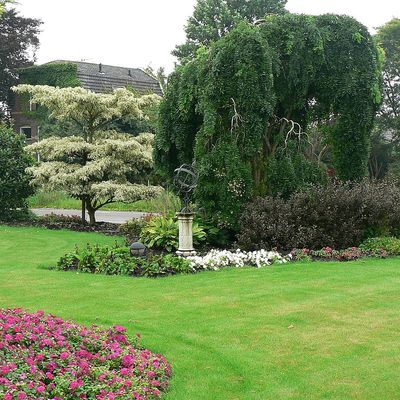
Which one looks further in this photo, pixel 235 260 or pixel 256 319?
pixel 235 260

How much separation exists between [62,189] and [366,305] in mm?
11489

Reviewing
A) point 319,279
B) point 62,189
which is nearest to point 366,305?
point 319,279

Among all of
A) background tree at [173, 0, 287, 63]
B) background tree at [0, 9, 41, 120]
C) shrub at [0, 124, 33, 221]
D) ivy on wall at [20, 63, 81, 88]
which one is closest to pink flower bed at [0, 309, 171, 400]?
shrub at [0, 124, 33, 221]

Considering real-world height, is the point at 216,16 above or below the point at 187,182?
above

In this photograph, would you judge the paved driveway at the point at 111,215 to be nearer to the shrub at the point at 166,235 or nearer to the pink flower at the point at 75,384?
the shrub at the point at 166,235

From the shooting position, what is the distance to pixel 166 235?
12500mm

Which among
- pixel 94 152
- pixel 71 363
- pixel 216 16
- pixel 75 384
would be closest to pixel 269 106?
pixel 94 152

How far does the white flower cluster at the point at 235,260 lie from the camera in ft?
34.3

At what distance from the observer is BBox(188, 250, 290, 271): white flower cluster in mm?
10445

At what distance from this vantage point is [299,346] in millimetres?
5844

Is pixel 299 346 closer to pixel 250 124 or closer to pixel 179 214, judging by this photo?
pixel 179 214

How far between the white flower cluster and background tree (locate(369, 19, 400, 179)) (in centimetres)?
2291

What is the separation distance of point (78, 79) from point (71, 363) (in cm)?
3239

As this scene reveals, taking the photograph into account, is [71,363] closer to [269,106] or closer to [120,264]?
[120,264]
